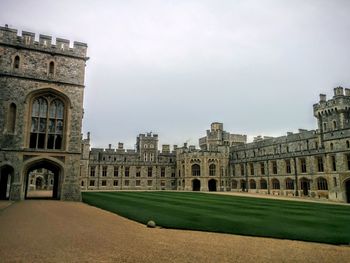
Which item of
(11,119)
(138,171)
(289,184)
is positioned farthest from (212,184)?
(11,119)

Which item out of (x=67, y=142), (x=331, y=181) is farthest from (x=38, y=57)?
(x=331, y=181)

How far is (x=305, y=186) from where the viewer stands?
40.5 meters

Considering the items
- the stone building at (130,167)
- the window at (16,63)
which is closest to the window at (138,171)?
the stone building at (130,167)

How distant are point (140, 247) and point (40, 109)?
1916 centimetres

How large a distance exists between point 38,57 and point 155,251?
21.2 metres

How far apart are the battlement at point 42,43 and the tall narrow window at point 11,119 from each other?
16.4 feet

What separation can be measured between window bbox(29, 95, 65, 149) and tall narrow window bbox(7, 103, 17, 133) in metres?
1.27

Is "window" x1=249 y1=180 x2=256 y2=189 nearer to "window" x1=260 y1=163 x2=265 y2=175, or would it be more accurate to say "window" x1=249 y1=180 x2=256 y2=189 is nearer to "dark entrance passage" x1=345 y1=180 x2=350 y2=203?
"window" x1=260 y1=163 x2=265 y2=175

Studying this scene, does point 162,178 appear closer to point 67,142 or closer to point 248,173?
point 248,173

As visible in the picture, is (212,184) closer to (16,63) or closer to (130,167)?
(130,167)

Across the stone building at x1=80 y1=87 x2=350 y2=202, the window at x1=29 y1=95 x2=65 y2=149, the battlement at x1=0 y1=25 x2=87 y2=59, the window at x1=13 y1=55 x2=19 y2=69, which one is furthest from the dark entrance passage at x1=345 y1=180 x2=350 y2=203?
the window at x1=13 y1=55 x2=19 y2=69

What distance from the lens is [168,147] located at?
70500 mm

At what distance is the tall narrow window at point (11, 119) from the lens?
2200cm

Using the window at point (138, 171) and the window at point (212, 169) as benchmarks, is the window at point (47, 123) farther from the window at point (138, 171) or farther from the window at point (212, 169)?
the window at point (138, 171)
